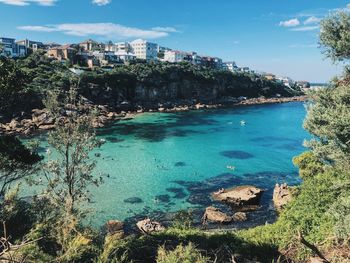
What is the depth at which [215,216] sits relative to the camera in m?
27.5

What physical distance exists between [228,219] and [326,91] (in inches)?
575

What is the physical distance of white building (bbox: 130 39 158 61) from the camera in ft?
552

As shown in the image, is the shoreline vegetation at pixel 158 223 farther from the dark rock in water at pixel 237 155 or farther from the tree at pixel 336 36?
the dark rock in water at pixel 237 155

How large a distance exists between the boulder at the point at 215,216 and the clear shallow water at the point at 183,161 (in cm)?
251

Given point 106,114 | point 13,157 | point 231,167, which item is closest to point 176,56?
point 106,114

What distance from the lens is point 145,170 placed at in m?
42.6

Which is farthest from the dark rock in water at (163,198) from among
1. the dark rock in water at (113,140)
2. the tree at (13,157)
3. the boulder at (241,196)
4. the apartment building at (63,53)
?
the apartment building at (63,53)

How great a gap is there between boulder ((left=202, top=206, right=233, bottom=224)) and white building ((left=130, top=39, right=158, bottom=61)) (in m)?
145

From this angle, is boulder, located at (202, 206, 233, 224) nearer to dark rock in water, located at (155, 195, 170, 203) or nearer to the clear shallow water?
the clear shallow water

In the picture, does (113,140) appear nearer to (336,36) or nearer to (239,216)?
(239,216)

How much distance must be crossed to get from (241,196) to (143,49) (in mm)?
146238

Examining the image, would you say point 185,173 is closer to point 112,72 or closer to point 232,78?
point 112,72

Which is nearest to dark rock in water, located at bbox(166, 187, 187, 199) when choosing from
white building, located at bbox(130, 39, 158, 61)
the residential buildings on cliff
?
the residential buildings on cliff

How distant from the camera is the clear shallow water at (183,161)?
3200 cm
